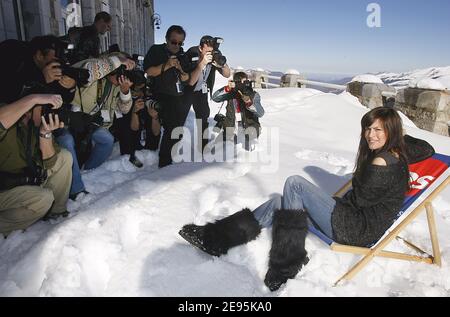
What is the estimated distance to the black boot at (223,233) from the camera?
2.35 meters

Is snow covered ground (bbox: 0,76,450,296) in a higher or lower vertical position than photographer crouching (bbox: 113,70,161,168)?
lower

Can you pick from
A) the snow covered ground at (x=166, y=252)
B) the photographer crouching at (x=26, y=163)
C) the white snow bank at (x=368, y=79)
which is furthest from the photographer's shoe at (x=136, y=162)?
the white snow bank at (x=368, y=79)

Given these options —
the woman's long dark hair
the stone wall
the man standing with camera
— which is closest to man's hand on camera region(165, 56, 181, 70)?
the man standing with camera

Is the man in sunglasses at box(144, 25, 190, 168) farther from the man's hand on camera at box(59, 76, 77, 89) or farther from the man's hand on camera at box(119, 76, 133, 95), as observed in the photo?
the man's hand on camera at box(59, 76, 77, 89)

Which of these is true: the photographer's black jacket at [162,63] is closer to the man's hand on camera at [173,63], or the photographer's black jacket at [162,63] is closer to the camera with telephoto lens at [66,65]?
the man's hand on camera at [173,63]

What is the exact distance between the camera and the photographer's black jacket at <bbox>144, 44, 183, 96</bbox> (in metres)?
3.67

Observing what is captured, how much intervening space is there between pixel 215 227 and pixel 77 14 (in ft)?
22.7

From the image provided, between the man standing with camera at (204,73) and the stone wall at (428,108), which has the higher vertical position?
the man standing with camera at (204,73)

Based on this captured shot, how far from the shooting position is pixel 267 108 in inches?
315

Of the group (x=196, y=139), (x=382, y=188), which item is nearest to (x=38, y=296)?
(x=382, y=188)

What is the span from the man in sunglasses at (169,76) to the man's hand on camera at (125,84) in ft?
0.88

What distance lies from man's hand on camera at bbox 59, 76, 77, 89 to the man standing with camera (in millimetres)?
1289

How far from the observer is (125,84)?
3.61 m
